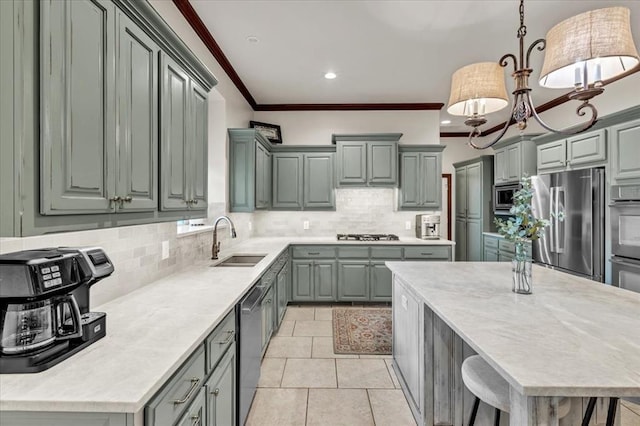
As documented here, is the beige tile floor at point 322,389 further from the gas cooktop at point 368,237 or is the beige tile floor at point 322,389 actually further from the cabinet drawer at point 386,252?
the gas cooktop at point 368,237

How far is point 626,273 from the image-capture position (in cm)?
302

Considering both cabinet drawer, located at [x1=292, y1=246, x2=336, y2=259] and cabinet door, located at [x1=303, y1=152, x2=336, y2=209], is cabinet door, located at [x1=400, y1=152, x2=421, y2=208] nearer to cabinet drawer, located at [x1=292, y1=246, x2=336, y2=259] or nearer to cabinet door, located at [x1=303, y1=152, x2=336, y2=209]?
cabinet door, located at [x1=303, y1=152, x2=336, y2=209]

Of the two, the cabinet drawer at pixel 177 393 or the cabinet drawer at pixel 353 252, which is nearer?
the cabinet drawer at pixel 177 393

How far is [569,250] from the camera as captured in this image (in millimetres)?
3662

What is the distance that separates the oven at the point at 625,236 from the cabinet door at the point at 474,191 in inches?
103

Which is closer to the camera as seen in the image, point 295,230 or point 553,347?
point 553,347

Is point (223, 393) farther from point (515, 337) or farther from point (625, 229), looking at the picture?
point (625, 229)

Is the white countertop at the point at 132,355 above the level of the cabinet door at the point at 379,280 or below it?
above

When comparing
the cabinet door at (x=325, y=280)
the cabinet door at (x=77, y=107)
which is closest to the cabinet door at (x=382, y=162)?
the cabinet door at (x=325, y=280)

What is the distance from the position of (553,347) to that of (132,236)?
2.13m

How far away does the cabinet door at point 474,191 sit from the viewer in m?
5.86

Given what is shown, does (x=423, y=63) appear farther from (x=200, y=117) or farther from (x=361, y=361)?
(x=361, y=361)

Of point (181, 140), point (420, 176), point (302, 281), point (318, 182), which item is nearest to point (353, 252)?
point (302, 281)

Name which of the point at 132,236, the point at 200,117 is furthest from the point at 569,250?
the point at 132,236
